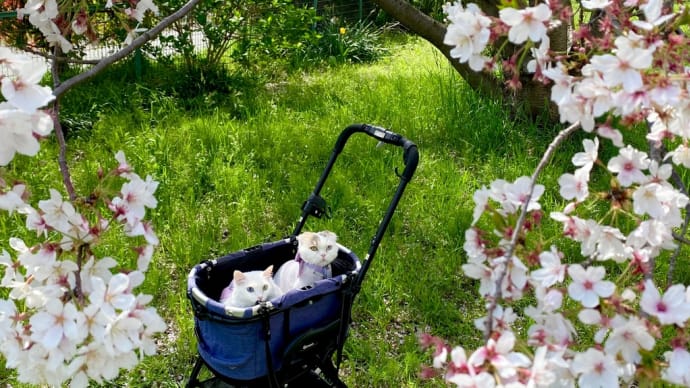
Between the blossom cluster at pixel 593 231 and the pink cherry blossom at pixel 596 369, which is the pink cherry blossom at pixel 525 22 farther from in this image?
the pink cherry blossom at pixel 596 369

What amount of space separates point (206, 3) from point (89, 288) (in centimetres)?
394

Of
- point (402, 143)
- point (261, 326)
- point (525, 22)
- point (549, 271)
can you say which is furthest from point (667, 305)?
point (402, 143)

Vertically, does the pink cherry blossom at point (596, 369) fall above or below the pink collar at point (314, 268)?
above

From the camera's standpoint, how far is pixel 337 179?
352 cm

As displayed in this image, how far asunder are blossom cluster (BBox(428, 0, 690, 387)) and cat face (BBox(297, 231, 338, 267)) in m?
0.97

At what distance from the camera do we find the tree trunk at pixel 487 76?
13.3 ft

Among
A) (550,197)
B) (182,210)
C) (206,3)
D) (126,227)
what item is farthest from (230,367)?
(206,3)

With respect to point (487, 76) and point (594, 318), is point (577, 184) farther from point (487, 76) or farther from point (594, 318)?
point (487, 76)

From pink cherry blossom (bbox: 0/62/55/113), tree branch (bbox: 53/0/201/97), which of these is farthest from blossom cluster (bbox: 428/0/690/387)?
tree branch (bbox: 53/0/201/97)

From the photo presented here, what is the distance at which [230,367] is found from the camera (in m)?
1.91

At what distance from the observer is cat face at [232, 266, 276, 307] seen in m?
1.99

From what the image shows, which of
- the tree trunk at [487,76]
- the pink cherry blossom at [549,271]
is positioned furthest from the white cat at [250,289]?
the tree trunk at [487,76]

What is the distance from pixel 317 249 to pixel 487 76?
2432 mm

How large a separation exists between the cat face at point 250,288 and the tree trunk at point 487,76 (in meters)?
2.44
